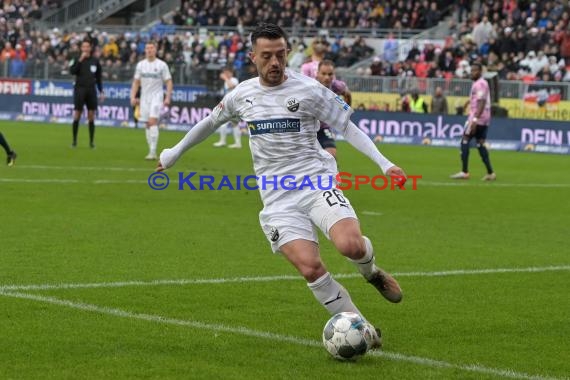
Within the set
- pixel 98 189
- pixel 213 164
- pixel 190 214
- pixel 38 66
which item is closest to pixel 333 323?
pixel 190 214

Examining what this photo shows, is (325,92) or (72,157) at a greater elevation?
(325,92)

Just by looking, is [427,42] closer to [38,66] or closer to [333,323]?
[38,66]

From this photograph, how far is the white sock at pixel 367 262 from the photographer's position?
765cm

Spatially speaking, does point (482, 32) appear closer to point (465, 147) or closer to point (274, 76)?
point (465, 147)

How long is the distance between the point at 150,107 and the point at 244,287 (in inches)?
613

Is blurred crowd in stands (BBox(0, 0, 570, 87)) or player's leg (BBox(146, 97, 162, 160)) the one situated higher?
blurred crowd in stands (BBox(0, 0, 570, 87))

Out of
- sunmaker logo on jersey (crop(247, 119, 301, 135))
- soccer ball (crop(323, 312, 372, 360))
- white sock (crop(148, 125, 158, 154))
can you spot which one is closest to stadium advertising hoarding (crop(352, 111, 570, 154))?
white sock (crop(148, 125, 158, 154))

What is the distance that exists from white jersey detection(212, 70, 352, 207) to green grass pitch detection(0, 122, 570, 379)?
1.06 m

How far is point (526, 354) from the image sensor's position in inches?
291

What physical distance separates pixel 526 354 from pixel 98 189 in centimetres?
1183

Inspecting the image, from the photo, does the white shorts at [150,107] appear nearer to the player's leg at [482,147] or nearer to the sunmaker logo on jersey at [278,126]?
the player's leg at [482,147]

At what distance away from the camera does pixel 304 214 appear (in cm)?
771

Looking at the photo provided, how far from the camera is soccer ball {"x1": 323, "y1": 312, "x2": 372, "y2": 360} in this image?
7043mm

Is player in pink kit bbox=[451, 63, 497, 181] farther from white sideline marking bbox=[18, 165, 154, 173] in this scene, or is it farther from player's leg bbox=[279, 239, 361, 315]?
player's leg bbox=[279, 239, 361, 315]
